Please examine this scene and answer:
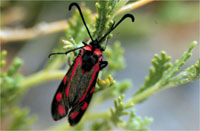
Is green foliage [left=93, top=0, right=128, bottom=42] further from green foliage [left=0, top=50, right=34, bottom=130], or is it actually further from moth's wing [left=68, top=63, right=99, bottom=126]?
green foliage [left=0, top=50, right=34, bottom=130]

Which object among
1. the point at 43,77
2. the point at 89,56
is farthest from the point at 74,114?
the point at 43,77

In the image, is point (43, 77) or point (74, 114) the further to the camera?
point (43, 77)

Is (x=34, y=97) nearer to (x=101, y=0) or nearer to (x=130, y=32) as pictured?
(x=130, y=32)

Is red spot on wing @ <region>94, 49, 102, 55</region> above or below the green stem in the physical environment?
below

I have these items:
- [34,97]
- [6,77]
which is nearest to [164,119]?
[34,97]

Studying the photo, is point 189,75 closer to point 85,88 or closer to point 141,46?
point 85,88

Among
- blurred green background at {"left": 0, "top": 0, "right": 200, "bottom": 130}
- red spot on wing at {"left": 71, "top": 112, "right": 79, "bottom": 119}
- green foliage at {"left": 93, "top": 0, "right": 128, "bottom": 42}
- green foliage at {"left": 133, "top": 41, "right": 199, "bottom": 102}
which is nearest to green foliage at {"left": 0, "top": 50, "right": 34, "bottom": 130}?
red spot on wing at {"left": 71, "top": 112, "right": 79, "bottom": 119}

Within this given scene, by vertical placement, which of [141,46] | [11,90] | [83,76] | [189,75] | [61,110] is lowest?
[189,75]
